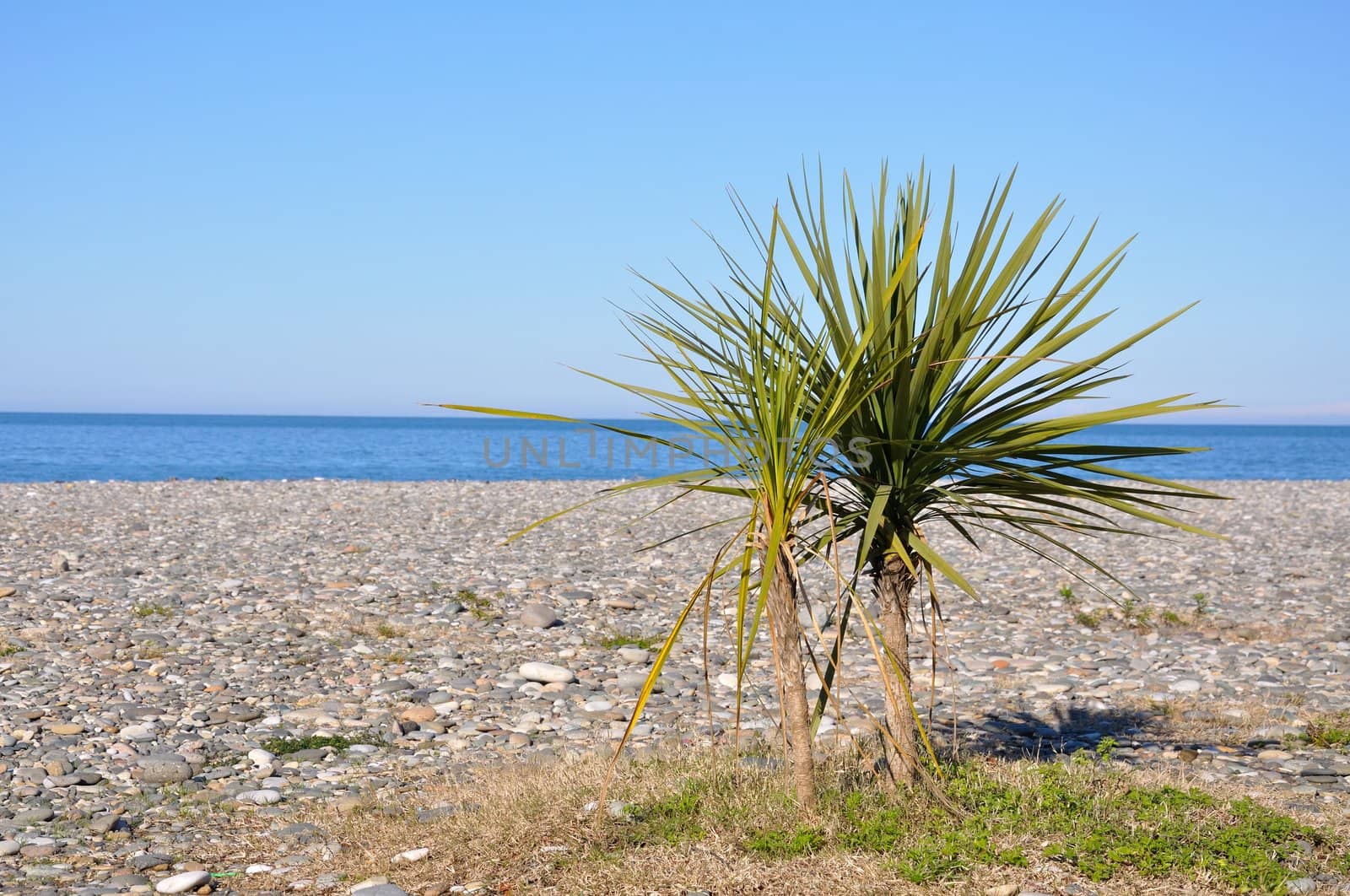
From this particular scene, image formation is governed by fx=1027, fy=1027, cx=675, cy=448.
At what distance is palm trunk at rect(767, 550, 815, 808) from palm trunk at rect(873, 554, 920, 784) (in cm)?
47

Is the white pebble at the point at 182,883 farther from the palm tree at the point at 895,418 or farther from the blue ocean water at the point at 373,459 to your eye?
the blue ocean water at the point at 373,459

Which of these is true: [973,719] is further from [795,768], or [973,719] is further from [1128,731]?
[795,768]

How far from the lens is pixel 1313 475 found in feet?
161

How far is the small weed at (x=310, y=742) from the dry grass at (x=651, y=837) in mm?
1105

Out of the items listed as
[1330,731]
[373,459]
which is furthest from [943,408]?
[373,459]

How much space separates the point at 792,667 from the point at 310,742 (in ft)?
11.8

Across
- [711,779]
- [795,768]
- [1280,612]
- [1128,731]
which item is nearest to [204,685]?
[711,779]

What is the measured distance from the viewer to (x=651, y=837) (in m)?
4.54

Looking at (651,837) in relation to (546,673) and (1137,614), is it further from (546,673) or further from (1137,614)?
(1137,614)

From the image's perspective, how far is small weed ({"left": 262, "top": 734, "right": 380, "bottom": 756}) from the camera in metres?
6.41

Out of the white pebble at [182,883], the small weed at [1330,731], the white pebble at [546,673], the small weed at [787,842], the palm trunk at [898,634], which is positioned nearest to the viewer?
the small weed at [787,842]

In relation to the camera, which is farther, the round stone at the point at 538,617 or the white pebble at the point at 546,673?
the round stone at the point at 538,617

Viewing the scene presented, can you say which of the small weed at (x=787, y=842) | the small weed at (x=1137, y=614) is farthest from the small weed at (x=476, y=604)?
the small weed at (x=1137, y=614)

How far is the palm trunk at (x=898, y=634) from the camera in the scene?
15.6 feet
